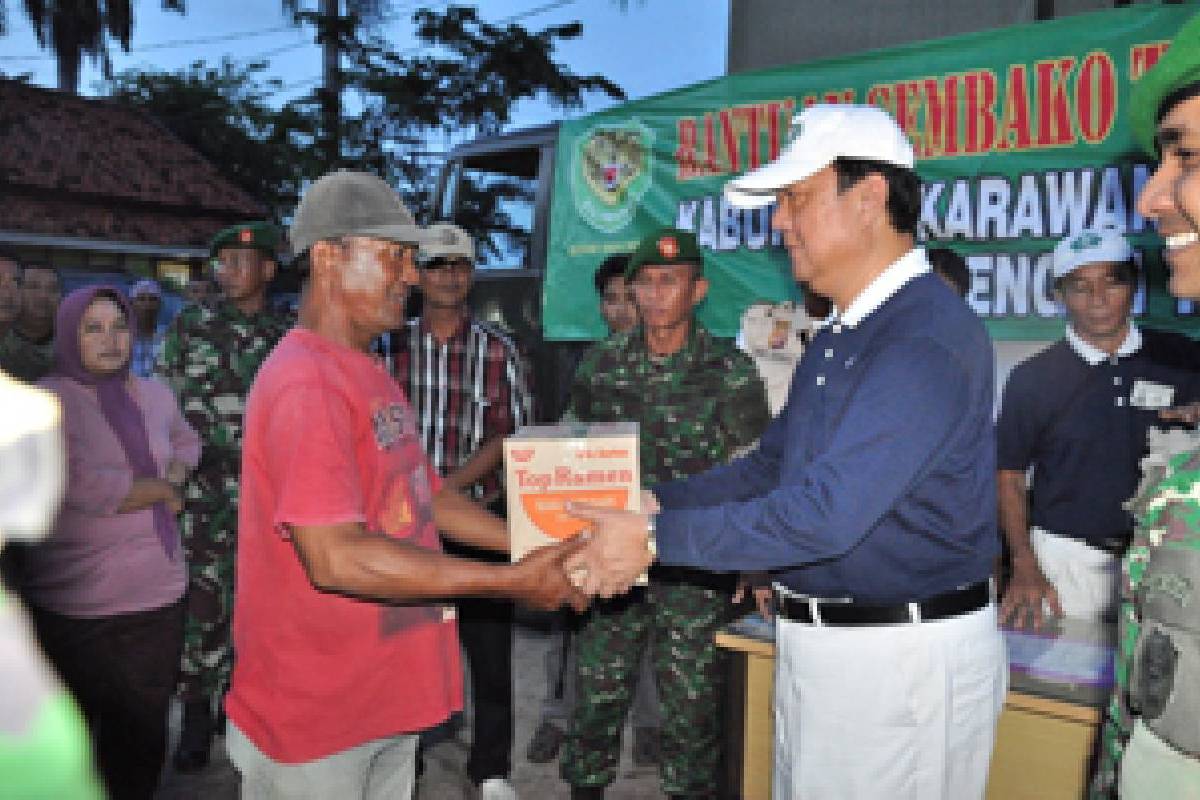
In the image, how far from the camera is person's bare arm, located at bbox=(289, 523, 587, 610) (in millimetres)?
1860

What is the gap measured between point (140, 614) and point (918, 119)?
4144 mm

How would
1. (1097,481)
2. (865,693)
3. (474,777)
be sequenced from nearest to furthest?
(865,693) → (1097,481) → (474,777)

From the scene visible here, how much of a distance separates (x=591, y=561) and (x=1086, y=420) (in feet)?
7.48

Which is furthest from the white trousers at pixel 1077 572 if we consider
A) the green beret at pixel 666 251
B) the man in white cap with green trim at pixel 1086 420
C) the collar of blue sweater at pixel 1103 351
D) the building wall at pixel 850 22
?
the building wall at pixel 850 22

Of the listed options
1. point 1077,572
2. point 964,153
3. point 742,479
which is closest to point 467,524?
point 742,479

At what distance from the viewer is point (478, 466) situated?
422 cm

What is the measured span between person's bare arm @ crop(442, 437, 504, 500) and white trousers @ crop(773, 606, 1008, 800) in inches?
92.2

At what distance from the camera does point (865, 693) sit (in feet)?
6.54

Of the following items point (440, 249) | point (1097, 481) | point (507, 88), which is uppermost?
point (507, 88)

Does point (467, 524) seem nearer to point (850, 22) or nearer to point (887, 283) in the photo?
point (887, 283)

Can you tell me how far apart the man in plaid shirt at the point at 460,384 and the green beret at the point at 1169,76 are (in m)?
3.12

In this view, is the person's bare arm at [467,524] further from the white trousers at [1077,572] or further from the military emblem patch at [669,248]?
the white trousers at [1077,572]

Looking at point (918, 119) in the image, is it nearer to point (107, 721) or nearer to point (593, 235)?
point (593, 235)

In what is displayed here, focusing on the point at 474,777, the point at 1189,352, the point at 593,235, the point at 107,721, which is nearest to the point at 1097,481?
the point at 1189,352
